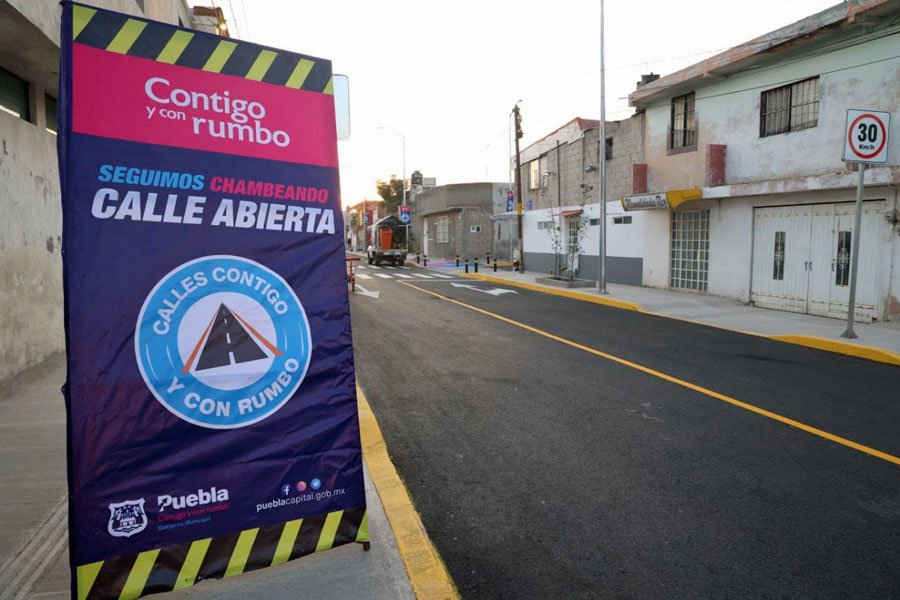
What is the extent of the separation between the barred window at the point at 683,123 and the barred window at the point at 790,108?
2577 mm

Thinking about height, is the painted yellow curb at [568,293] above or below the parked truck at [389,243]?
below

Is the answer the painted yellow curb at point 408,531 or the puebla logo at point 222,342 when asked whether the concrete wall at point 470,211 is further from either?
the puebla logo at point 222,342

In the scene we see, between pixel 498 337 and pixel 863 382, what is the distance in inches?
210

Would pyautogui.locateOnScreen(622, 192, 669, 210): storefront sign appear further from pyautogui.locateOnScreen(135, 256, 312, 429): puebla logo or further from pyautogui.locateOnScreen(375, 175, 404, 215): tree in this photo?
pyautogui.locateOnScreen(375, 175, 404, 215): tree

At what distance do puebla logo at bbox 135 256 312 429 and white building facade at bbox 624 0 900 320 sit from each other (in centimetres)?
1289

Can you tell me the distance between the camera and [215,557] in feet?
9.51

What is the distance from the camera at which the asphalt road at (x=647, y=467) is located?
3295 mm

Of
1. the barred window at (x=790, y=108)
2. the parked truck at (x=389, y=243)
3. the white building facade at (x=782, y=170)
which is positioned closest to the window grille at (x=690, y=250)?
the white building facade at (x=782, y=170)

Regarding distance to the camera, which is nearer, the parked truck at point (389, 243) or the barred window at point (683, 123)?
the barred window at point (683, 123)

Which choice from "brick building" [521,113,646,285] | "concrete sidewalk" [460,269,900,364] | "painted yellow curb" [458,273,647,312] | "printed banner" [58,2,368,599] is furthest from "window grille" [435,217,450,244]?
"printed banner" [58,2,368,599]

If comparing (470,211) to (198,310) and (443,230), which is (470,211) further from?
(198,310)

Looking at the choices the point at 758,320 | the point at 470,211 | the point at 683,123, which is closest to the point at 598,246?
the point at 683,123

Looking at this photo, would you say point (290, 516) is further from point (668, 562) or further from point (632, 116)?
point (632, 116)

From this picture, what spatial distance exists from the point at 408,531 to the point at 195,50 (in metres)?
2.86
